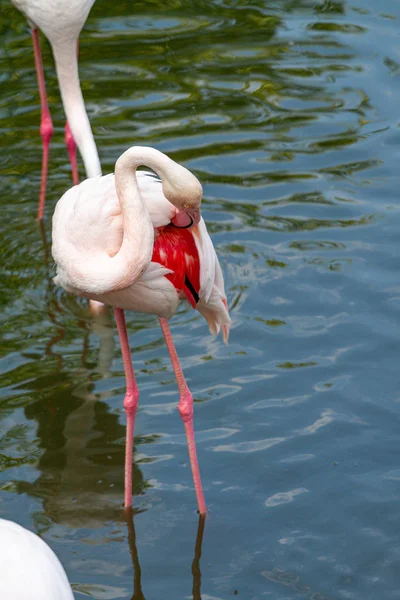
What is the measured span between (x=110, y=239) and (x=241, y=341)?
1.94 metres

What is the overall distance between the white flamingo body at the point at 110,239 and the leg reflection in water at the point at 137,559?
3.20ft

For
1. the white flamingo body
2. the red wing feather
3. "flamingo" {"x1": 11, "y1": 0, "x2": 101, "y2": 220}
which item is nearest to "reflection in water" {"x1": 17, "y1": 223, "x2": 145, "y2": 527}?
the white flamingo body

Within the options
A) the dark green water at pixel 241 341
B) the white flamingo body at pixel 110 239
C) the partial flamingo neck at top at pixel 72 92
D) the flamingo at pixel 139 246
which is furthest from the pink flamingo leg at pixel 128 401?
the partial flamingo neck at top at pixel 72 92

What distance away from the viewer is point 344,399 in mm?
5699

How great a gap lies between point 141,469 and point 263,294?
172 centimetres

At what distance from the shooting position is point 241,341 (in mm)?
6289

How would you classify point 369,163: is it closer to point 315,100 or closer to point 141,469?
point 315,100

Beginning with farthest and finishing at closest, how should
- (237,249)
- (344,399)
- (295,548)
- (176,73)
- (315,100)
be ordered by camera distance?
(176,73) → (315,100) → (237,249) → (344,399) → (295,548)

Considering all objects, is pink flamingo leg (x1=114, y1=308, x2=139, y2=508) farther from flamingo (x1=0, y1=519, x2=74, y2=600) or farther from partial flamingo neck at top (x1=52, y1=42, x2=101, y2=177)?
partial flamingo neck at top (x1=52, y1=42, x2=101, y2=177)

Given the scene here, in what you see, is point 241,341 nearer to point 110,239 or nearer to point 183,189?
point 110,239

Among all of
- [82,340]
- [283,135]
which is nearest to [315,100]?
[283,135]

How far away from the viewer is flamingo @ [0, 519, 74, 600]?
3.35 m

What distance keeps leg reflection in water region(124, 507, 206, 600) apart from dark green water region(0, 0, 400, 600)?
0.01m

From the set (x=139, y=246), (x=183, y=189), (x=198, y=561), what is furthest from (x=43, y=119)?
(x=198, y=561)
